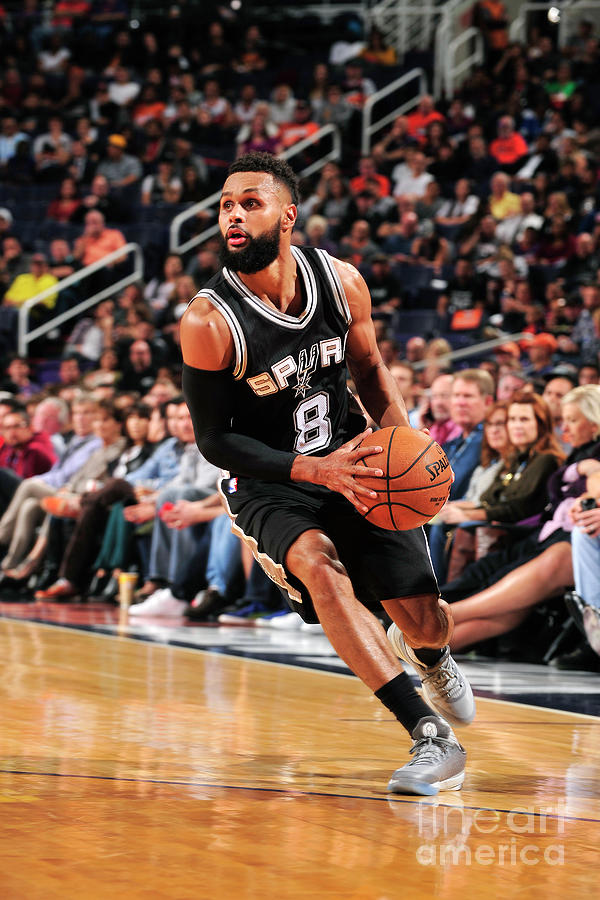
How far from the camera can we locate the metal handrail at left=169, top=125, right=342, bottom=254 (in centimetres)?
1400

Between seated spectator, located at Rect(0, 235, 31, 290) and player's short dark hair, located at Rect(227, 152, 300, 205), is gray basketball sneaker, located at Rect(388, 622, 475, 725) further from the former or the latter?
seated spectator, located at Rect(0, 235, 31, 290)

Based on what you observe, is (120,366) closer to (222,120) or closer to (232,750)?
(222,120)

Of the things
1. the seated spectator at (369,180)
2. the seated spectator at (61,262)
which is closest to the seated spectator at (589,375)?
the seated spectator at (369,180)

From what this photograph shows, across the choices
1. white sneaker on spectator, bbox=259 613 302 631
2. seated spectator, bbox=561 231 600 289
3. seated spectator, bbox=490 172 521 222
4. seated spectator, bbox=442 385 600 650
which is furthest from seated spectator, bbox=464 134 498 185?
seated spectator, bbox=442 385 600 650

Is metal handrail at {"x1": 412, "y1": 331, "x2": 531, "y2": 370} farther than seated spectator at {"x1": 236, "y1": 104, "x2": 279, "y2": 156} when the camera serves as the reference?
No

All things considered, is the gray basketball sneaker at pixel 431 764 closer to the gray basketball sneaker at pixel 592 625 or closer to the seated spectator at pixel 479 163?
the gray basketball sneaker at pixel 592 625

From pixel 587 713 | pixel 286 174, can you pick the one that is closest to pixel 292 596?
pixel 286 174

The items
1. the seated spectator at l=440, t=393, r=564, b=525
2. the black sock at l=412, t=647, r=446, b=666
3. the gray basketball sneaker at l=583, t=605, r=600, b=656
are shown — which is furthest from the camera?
the seated spectator at l=440, t=393, r=564, b=525

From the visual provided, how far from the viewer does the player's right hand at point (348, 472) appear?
349 cm

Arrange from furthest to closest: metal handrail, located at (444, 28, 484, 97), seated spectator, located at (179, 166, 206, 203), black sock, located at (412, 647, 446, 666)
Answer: metal handrail, located at (444, 28, 484, 97) → seated spectator, located at (179, 166, 206, 203) → black sock, located at (412, 647, 446, 666)

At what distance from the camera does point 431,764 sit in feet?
11.3

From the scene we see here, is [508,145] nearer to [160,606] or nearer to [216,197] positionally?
[216,197]

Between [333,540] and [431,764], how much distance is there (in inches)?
28.3

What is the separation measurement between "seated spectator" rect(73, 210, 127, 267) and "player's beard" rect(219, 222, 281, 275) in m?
10.8
